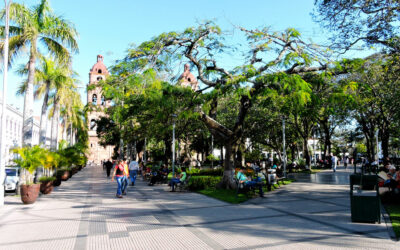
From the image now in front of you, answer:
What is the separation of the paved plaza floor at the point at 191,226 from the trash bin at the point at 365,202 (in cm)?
24

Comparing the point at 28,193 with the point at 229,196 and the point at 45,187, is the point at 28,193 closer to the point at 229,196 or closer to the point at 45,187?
the point at 45,187

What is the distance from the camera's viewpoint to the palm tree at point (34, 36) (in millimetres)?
15133

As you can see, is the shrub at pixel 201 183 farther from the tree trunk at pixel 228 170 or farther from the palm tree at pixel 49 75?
the palm tree at pixel 49 75

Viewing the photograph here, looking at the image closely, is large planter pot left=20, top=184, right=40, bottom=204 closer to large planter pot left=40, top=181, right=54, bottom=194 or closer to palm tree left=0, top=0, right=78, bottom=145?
large planter pot left=40, top=181, right=54, bottom=194

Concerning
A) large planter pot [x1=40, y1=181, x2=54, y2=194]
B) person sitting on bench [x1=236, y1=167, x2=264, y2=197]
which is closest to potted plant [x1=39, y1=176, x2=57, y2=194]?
large planter pot [x1=40, y1=181, x2=54, y2=194]

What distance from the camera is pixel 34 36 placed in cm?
1590

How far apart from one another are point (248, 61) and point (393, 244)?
32.5ft

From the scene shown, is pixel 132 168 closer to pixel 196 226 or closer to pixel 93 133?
pixel 196 226

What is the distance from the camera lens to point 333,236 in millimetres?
6637

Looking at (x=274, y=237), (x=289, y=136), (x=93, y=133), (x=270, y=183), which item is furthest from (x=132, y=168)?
(x=93, y=133)

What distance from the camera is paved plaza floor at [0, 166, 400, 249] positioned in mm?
6285

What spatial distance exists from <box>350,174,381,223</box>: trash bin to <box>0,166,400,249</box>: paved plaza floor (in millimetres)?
238

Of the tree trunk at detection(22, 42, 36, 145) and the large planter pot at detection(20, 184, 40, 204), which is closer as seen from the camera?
the large planter pot at detection(20, 184, 40, 204)

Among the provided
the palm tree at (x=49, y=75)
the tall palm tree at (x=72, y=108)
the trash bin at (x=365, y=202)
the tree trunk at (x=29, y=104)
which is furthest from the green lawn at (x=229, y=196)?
the tall palm tree at (x=72, y=108)
